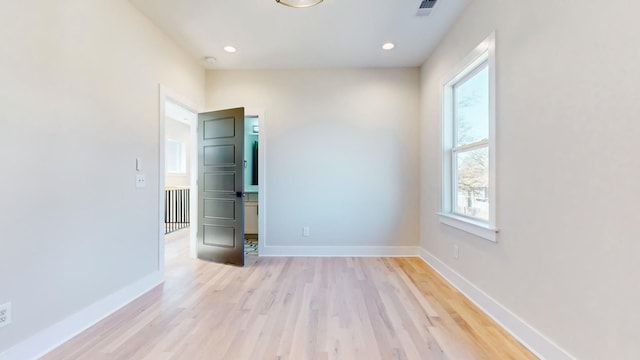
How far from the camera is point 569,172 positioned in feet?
5.36

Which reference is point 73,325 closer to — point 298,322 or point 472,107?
point 298,322

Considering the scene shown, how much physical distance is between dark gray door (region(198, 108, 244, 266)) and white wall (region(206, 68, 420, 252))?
553mm

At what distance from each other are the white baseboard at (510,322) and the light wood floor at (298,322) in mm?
55

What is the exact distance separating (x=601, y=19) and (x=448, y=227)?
2.24 metres

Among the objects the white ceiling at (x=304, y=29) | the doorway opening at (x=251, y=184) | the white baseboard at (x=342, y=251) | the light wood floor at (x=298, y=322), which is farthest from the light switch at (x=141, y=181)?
the doorway opening at (x=251, y=184)

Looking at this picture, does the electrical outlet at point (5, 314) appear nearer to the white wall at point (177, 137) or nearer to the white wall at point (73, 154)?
the white wall at point (73, 154)

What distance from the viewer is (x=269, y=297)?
2.79 m

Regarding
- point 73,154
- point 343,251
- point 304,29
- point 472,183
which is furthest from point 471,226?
point 73,154

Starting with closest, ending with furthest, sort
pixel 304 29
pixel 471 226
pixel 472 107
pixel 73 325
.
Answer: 1. pixel 73 325
2. pixel 471 226
3. pixel 472 107
4. pixel 304 29

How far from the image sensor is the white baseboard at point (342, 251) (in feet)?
14.0

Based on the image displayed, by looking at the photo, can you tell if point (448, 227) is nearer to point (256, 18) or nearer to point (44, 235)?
point (256, 18)

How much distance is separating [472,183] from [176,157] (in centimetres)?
693

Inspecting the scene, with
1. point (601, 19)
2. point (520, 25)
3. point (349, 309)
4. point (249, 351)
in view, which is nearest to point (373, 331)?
point (349, 309)

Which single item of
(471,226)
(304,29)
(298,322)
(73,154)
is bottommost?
(298,322)
